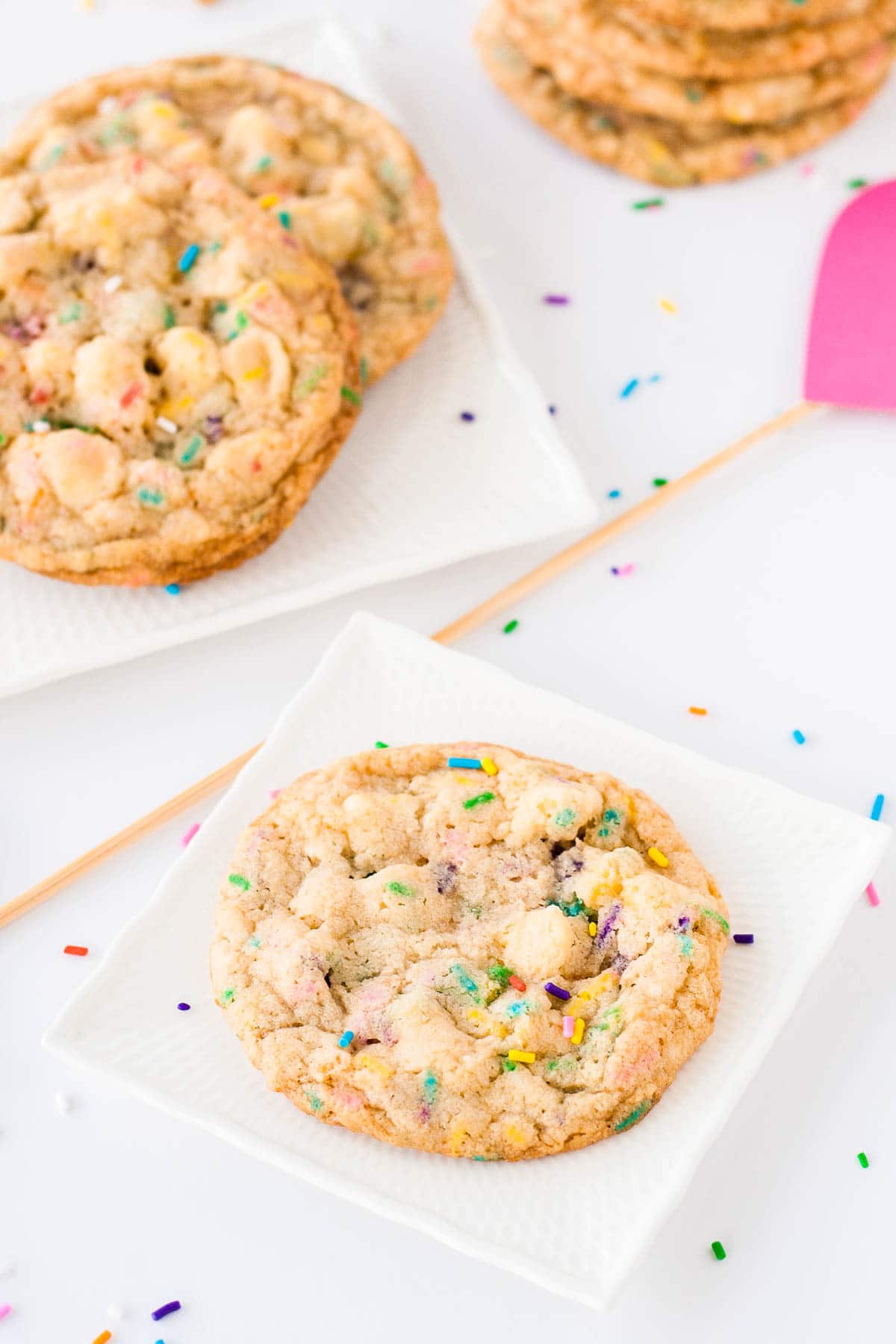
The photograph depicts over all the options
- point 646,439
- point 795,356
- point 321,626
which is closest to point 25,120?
point 321,626

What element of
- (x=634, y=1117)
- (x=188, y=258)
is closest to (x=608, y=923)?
(x=634, y=1117)

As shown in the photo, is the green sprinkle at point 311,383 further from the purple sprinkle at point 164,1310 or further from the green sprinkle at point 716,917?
the purple sprinkle at point 164,1310

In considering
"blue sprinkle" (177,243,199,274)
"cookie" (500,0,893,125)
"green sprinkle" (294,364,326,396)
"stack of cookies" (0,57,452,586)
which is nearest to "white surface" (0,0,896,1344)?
"cookie" (500,0,893,125)

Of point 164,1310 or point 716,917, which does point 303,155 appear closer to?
point 716,917

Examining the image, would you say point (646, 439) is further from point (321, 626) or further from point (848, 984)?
point (848, 984)

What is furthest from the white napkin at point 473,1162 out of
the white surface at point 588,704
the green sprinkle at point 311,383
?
the green sprinkle at point 311,383

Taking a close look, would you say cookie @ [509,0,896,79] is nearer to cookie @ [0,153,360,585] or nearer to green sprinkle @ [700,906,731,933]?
cookie @ [0,153,360,585]
